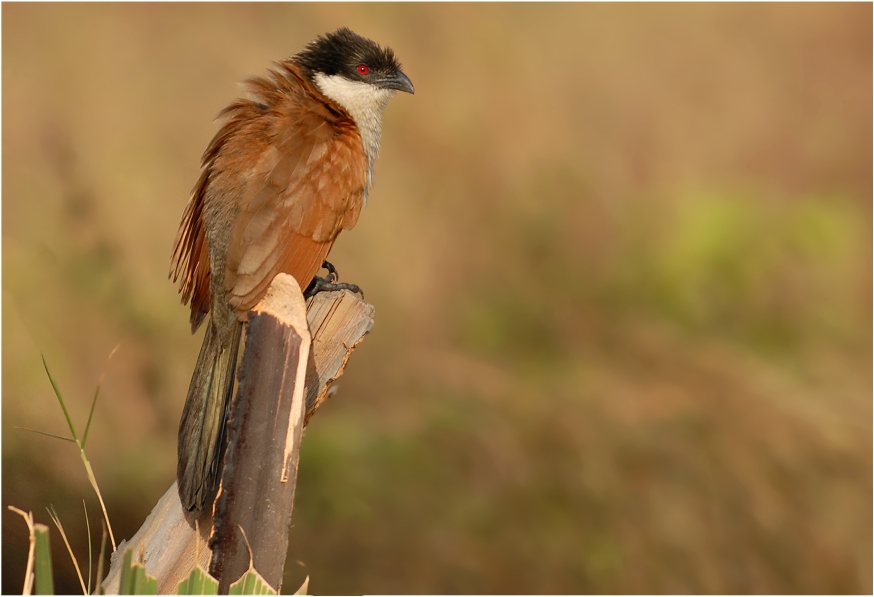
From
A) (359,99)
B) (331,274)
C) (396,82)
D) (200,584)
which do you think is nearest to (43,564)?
(200,584)

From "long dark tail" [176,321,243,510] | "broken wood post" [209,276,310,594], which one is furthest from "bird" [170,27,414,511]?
"broken wood post" [209,276,310,594]

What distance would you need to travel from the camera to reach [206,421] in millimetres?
1648

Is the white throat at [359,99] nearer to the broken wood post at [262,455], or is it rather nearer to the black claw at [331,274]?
the black claw at [331,274]

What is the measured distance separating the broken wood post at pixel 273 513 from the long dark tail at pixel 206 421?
0.07 meters

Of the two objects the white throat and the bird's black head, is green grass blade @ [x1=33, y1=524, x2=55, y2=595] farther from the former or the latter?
the bird's black head

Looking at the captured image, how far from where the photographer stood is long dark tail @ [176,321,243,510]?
1.62 meters

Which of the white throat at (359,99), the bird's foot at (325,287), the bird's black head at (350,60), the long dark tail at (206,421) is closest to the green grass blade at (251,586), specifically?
the long dark tail at (206,421)

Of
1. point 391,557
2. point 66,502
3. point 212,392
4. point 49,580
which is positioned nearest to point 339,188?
point 212,392

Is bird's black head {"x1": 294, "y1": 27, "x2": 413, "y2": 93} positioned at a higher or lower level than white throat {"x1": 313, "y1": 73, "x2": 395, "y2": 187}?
Answer: higher

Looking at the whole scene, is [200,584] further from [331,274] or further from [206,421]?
[331,274]

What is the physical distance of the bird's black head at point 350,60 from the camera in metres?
2.35

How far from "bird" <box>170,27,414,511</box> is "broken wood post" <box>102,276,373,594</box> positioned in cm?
8

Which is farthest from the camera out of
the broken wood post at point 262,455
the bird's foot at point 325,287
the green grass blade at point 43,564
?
the bird's foot at point 325,287

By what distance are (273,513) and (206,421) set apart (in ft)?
0.83
